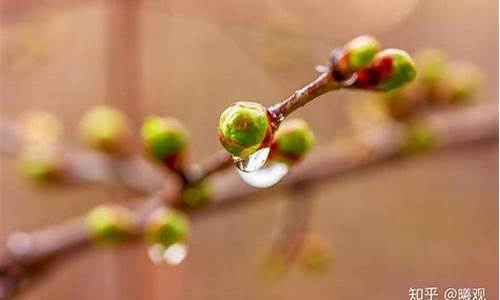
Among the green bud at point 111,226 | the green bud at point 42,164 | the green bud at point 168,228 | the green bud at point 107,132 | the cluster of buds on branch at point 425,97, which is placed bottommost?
the green bud at point 168,228

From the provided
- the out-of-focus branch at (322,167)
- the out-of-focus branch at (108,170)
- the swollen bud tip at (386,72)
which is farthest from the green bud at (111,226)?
the swollen bud tip at (386,72)

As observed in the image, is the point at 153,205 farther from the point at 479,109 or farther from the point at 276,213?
the point at 276,213

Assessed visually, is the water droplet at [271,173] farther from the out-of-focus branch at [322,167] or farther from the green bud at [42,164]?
the green bud at [42,164]

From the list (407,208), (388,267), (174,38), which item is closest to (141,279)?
(388,267)

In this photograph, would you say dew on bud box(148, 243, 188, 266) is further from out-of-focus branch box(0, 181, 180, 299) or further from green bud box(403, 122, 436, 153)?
green bud box(403, 122, 436, 153)

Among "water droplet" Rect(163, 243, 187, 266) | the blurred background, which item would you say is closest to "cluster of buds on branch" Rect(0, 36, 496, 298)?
"water droplet" Rect(163, 243, 187, 266)

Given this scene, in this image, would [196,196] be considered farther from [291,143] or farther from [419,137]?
[419,137]
